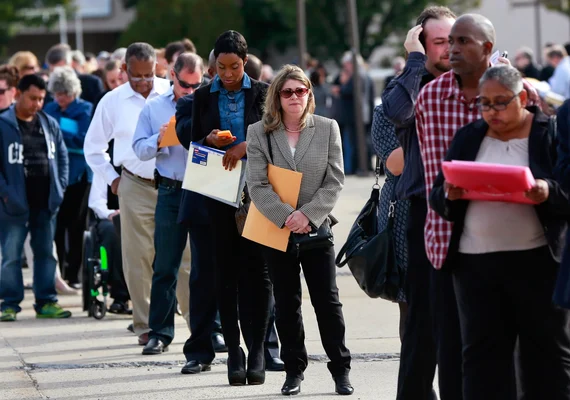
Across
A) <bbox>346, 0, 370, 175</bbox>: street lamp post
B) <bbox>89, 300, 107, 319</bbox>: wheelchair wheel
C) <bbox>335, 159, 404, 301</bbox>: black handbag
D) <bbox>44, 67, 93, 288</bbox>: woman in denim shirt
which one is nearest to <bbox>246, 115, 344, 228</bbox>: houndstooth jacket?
<bbox>335, 159, 404, 301</bbox>: black handbag

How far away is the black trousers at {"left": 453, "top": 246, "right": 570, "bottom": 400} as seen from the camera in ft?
15.7

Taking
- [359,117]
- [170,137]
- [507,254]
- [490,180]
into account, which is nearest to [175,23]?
[359,117]

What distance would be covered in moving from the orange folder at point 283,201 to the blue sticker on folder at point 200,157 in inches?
22.8

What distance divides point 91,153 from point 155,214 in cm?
121

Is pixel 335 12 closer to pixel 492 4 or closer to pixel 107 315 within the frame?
pixel 492 4

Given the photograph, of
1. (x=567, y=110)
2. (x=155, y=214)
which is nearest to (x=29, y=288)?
(x=155, y=214)

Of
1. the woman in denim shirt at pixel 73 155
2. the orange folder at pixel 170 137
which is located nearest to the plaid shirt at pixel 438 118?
the orange folder at pixel 170 137

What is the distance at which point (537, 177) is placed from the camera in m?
4.71

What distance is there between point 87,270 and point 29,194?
85 centimetres

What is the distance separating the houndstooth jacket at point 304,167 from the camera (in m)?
6.71

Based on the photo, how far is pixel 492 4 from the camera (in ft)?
202

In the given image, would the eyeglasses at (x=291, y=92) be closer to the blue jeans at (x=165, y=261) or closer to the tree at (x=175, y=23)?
the blue jeans at (x=165, y=261)

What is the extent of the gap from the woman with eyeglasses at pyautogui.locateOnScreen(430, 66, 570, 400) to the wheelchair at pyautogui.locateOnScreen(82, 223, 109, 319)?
5.23 m

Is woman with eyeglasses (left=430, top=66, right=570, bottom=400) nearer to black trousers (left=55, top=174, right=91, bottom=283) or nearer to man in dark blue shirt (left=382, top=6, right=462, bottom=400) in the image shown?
man in dark blue shirt (left=382, top=6, right=462, bottom=400)
